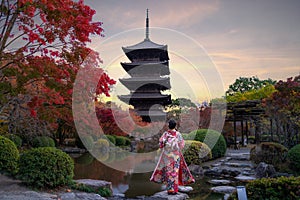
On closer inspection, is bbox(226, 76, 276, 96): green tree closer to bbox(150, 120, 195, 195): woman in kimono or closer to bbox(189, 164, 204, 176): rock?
bbox(189, 164, 204, 176): rock

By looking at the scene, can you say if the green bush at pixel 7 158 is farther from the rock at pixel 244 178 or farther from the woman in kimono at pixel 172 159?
the rock at pixel 244 178

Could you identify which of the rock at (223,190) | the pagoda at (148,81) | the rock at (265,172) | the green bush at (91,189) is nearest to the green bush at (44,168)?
the green bush at (91,189)

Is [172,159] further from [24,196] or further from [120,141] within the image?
[120,141]

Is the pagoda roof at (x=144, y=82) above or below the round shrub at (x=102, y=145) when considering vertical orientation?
above

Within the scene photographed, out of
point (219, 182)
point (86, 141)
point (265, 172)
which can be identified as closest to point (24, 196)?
point (219, 182)

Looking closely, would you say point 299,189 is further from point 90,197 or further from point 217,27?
point 217,27

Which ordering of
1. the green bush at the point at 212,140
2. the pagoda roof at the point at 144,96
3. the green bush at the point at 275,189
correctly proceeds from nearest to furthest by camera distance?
the green bush at the point at 275,189 < the green bush at the point at 212,140 < the pagoda roof at the point at 144,96

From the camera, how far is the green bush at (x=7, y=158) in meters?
5.64

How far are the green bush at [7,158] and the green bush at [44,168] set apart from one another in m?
0.43

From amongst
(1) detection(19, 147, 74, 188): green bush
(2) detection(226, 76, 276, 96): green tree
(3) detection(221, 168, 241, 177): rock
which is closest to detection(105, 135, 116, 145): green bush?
(3) detection(221, 168, 241, 177): rock

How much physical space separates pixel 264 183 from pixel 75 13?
4.30m

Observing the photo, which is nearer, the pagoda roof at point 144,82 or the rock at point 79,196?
the rock at point 79,196

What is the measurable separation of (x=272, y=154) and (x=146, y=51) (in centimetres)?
1905

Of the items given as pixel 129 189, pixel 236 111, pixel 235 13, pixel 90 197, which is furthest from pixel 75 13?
pixel 236 111
